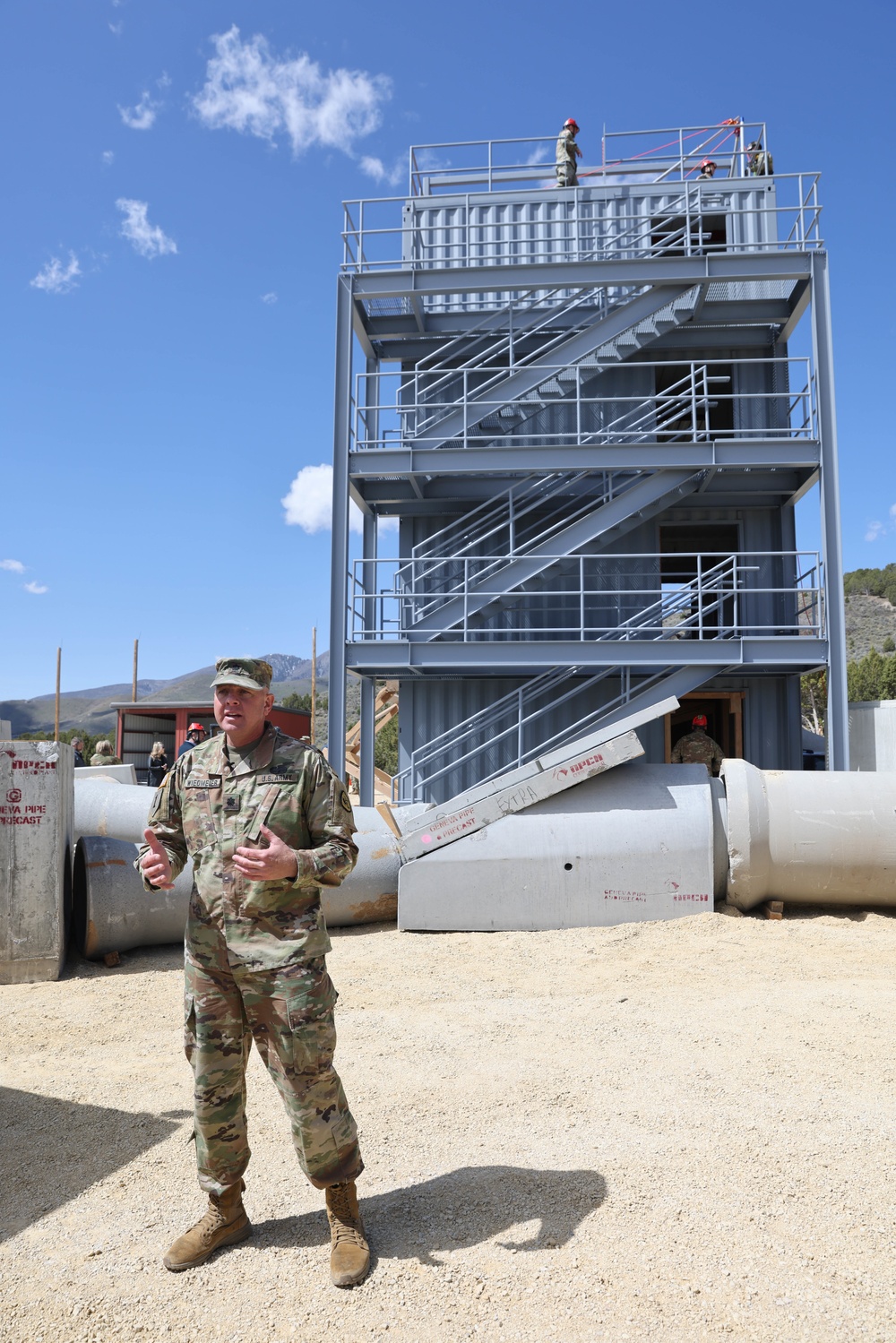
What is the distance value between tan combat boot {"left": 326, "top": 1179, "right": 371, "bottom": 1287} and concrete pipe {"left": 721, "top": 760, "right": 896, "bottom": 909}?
251 inches

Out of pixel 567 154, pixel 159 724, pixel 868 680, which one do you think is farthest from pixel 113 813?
pixel 868 680

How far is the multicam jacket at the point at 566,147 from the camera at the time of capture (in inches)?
574

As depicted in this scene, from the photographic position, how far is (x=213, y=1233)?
323 centimetres

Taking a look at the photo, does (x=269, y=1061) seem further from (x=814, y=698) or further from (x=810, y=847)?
(x=814, y=698)

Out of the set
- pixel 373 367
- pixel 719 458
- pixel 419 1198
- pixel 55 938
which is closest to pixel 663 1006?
pixel 419 1198

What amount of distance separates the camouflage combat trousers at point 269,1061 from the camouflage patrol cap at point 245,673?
3.33ft

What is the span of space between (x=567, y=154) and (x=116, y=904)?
13.3 metres

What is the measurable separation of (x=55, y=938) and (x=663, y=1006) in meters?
4.82

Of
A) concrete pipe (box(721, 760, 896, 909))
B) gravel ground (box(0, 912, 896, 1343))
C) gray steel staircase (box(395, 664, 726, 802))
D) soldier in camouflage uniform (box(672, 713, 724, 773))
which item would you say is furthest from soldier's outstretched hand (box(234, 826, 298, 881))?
soldier in camouflage uniform (box(672, 713, 724, 773))

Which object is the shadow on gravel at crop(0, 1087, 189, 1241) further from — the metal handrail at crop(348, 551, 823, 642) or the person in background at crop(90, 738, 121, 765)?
the person in background at crop(90, 738, 121, 765)

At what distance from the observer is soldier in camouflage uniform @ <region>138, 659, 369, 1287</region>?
10.4ft

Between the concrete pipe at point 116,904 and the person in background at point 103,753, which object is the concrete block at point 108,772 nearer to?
the person in background at point 103,753

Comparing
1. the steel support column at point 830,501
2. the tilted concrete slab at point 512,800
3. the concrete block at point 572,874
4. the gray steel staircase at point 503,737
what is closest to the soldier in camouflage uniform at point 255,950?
the concrete block at point 572,874

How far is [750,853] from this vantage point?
877 centimetres
